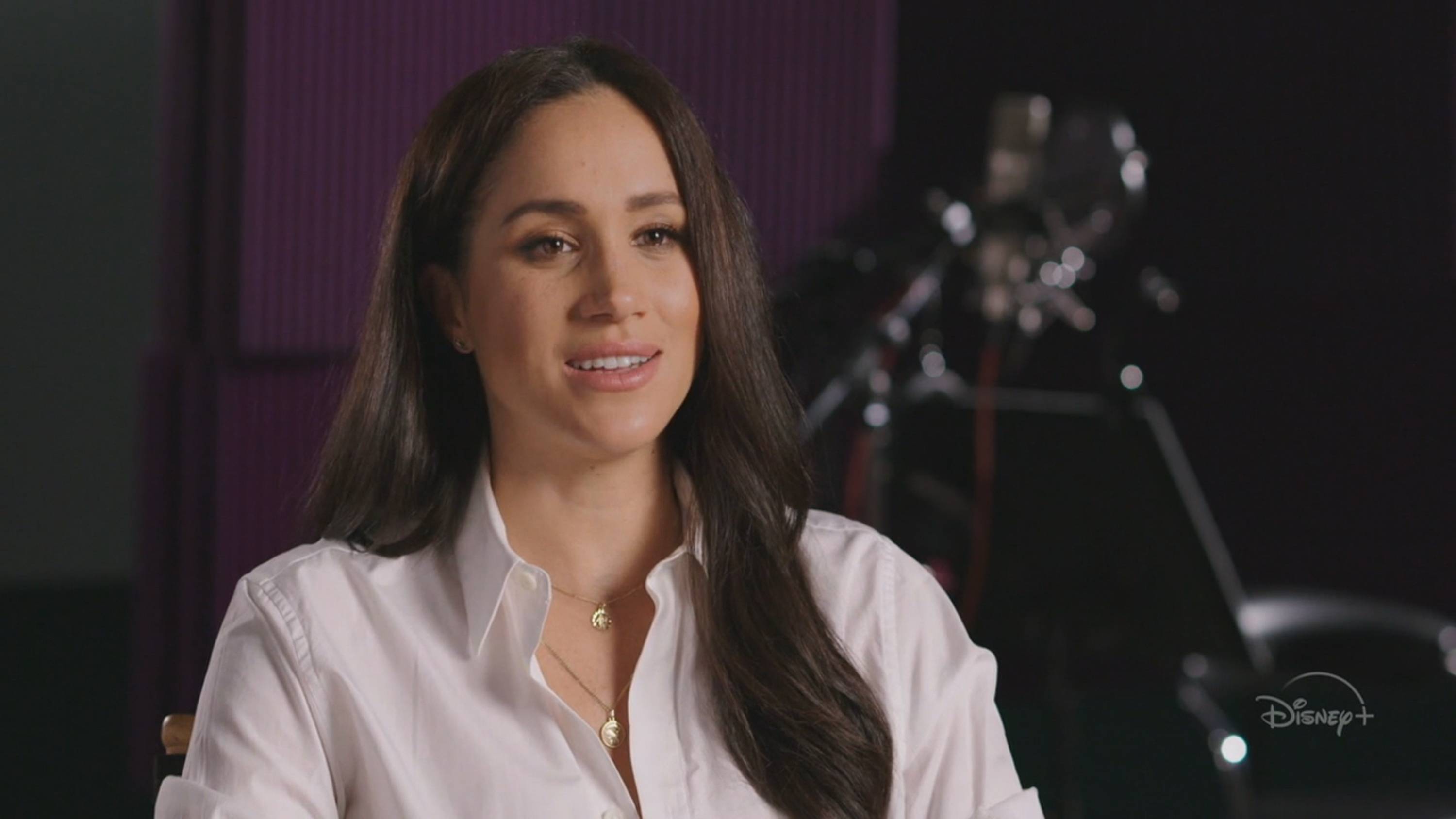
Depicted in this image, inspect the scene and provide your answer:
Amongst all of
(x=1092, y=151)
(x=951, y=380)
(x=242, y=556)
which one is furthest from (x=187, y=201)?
(x=1092, y=151)

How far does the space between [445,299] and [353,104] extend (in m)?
2.07

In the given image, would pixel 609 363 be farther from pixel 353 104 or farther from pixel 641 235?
pixel 353 104

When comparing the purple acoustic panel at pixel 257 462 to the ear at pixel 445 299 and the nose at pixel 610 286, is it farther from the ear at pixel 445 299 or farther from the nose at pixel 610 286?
the nose at pixel 610 286

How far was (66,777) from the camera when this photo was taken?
352 cm

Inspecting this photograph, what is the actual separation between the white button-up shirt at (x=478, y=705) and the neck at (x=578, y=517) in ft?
0.11

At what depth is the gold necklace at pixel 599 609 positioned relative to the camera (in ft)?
4.86

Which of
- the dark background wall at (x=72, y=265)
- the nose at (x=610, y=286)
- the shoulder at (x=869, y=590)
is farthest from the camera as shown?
the dark background wall at (x=72, y=265)

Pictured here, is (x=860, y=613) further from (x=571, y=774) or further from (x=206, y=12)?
(x=206, y=12)

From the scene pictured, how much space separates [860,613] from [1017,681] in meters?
2.78

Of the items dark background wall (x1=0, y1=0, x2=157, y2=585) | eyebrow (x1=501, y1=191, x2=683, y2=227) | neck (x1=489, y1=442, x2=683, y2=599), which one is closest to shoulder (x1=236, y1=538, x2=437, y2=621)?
neck (x1=489, y1=442, x2=683, y2=599)

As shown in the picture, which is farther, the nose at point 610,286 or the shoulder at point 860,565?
the shoulder at point 860,565

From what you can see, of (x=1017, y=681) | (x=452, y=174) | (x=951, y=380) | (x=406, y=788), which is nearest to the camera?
(x=406, y=788)

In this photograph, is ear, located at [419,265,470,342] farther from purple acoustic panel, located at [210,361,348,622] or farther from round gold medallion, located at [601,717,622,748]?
purple acoustic panel, located at [210,361,348,622]

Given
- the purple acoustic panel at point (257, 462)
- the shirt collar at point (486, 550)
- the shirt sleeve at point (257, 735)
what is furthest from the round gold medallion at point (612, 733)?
the purple acoustic panel at point (257, 462)
